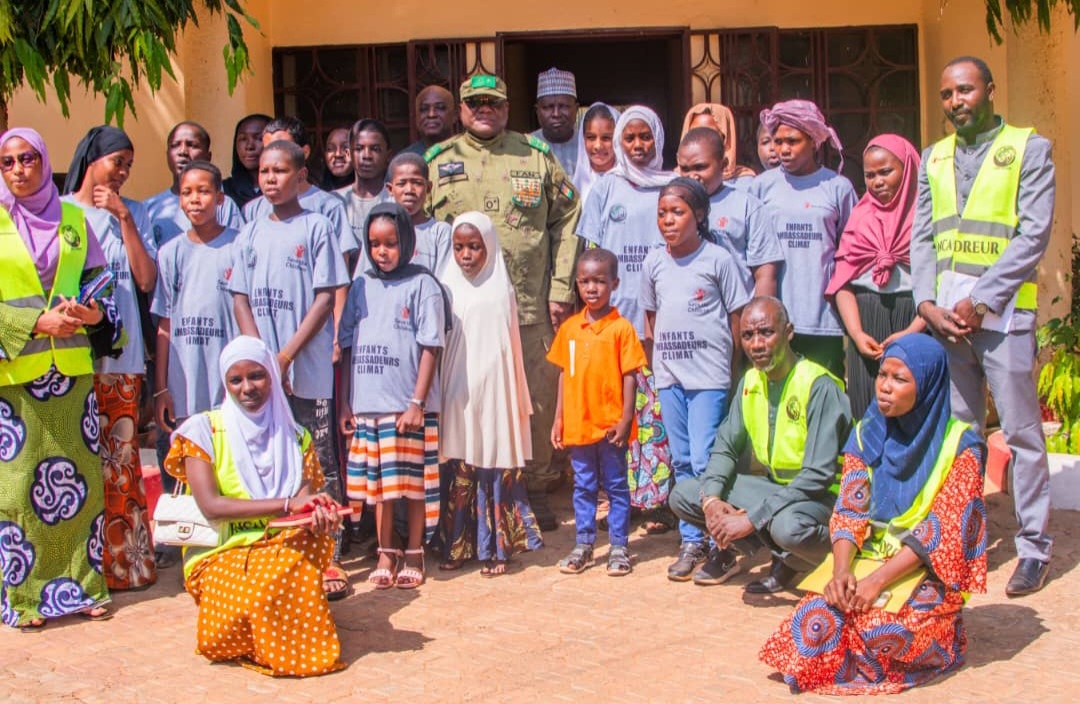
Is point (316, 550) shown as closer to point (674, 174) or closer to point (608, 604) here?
point (608, 604)

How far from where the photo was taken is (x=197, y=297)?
18.4ft

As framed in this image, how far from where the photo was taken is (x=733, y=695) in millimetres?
4047

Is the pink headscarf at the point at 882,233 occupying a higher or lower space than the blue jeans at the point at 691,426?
higher

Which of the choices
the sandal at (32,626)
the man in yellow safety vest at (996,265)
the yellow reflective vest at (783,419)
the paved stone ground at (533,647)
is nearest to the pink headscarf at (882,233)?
the man in yellow safety vest at (996,265)

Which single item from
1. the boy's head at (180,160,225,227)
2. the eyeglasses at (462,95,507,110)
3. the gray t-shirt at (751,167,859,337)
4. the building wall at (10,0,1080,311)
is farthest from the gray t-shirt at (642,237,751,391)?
the building wall at (10,0,1080,311)

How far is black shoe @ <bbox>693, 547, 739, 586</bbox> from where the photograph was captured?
5340mm

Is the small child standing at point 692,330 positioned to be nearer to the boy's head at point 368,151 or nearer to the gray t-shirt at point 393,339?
the gray t-shirt at point 393,339

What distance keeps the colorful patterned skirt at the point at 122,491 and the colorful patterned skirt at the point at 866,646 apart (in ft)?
9.43

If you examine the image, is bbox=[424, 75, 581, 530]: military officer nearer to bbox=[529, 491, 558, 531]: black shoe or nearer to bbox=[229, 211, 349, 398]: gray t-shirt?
bbox=[529, 491, 558, 531]: black shoe

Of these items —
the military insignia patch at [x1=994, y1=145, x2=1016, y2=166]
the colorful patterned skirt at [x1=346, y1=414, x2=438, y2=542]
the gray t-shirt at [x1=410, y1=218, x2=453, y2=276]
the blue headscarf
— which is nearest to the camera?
the blue headscarf

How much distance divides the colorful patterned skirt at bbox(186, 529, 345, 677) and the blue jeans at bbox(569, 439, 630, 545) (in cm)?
146

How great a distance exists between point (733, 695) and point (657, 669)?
1.13 feet

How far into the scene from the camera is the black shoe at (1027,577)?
16.4 ft

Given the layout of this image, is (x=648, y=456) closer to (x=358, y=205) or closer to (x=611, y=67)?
(x=358, y=205)
